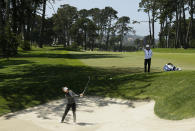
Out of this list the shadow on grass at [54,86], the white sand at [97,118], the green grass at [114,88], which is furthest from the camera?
the shadow on grass at [54,86]

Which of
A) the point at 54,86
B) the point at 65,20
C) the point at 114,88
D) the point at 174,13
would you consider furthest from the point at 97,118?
the point at 65,20

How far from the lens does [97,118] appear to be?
15.7 metres

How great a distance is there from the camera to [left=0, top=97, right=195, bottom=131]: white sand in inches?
513

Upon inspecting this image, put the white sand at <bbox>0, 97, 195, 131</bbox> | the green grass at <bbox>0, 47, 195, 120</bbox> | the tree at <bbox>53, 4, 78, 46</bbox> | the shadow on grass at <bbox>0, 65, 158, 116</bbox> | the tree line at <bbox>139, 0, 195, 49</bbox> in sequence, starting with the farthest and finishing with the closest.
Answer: the tree at <bbox>53, 4, 78, 46</bbox> → the tree line at <bbox>139, 0, 195, 49</bbox> → the shadow on grass at <bbox>0, 65, 158, 116</bbox> → the green grass at <bbox>0, 47, 195, 120</bbox> → the white sand at <bbox>0, 97, 195, 131</bbox>

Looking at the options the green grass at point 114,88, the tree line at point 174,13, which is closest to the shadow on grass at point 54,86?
the green grass at point 114,88

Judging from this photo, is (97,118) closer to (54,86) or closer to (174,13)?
(54,86)

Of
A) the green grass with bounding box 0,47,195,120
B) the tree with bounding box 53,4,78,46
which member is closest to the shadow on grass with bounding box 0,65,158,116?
the green grass with bounding box 0,47,195,120

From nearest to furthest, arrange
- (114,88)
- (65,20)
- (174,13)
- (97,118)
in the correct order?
1. (97,118)
2. (114,88)
3. (174,13)
4. (65,20)

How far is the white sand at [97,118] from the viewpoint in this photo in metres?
13.0

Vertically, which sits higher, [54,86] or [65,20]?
Result: [65,20]

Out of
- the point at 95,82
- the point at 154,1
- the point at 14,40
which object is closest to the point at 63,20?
the point at 154,1

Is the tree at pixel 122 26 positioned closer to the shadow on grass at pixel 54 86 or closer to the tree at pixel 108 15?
the tree at pixel 108 15

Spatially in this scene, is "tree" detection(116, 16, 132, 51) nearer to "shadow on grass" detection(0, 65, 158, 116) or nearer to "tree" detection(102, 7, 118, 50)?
"tree" detection(102, 7, 118, 50)

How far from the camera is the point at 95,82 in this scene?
22.7 m
